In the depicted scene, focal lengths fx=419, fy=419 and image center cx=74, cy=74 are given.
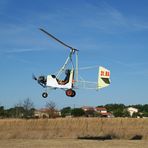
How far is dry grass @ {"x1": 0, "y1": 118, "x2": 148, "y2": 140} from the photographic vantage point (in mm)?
52344

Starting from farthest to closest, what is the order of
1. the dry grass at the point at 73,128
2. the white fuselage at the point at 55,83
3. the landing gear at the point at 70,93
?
the dry grass at the point at 73,128 → the white fuselage at the point at 55,83 → the landing gear at the point at 70,93

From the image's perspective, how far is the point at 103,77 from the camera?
18984 mm

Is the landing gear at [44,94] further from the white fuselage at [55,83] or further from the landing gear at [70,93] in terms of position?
the landing gear at [70,93]

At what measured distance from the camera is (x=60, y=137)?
172 feet

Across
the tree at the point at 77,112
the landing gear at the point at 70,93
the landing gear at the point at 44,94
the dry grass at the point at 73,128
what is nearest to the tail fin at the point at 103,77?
the landing gear at the point at 70,93

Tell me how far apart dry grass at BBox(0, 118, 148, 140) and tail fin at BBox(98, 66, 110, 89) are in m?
32.8

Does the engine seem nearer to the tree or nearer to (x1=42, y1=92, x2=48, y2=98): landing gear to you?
(x1=42, y1=92, x2=48, y2=98): landing gear

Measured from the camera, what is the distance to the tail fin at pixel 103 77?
18.8m

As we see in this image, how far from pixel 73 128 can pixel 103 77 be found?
3788cm

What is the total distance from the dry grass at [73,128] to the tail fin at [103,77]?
32.8 metres

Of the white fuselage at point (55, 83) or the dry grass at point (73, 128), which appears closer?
the white fuselage at point (55, 83)

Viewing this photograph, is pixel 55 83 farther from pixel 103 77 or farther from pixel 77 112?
pixel 77 112

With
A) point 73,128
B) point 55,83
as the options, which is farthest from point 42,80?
point 73,128

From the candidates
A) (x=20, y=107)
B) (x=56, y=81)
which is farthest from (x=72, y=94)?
(x=20, y=107)
